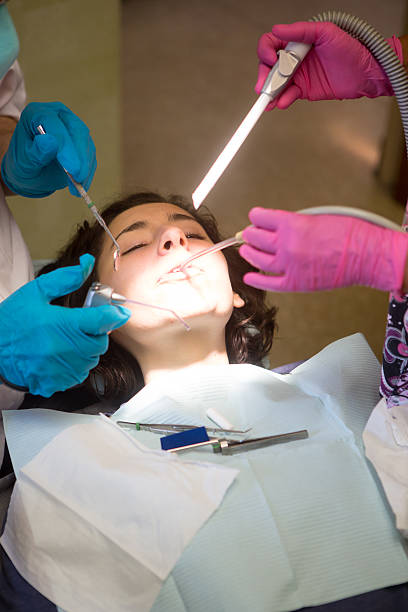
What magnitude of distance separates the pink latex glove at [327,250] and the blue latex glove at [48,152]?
0.60 metres

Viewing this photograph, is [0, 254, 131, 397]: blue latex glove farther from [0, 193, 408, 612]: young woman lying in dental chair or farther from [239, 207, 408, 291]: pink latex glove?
[239, 207, 408, 291]: pink latex glove

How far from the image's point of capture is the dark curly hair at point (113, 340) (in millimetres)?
1796

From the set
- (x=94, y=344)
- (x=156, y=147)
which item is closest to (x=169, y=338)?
(x=94, y=344)

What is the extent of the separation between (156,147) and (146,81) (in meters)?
0.61

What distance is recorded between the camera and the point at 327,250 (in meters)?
1.12

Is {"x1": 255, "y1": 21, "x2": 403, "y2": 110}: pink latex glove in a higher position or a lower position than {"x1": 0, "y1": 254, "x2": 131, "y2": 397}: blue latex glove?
higher

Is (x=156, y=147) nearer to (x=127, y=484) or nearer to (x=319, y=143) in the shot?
(x=319, y=143)

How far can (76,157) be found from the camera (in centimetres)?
152

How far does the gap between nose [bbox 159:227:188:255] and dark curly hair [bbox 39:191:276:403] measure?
30cm

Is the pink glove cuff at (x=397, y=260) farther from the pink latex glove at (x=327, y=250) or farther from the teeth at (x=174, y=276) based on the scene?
the teeth at (x=174, y=276)

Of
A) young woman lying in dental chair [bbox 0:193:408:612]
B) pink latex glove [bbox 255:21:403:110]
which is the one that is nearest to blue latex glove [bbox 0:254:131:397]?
young woman lying in dental chair [bbox 0:193:408:612]

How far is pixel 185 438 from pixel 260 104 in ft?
2.58

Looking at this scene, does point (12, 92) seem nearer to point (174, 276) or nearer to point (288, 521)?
point (174, 276)

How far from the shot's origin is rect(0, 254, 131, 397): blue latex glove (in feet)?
4.16
